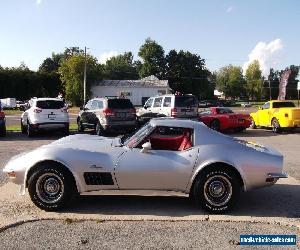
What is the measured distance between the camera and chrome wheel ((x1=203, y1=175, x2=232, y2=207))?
20.0 feet

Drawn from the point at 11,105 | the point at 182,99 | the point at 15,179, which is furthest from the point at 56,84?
the point at 15,179

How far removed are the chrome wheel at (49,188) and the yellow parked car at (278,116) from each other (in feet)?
50.3

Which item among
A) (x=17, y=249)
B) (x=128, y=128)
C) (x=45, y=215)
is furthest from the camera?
(x=128, y=128)

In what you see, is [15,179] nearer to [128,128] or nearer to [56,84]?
[128,128]

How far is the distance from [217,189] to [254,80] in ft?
341

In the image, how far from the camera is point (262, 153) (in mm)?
6367

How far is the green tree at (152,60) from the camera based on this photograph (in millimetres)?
90250

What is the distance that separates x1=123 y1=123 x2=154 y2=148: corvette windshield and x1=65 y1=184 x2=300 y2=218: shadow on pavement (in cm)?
95

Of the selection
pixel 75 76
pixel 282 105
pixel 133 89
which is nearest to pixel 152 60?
pixel 133 89

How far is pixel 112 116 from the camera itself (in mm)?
18000

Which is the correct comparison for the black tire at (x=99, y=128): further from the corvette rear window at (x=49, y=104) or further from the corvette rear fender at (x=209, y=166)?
the corvette rear fender at (x=209, y=166)

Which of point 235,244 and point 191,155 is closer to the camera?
point 235,244

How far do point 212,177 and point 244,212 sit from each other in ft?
2.43

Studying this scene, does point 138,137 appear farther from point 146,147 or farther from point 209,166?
point 209,166
